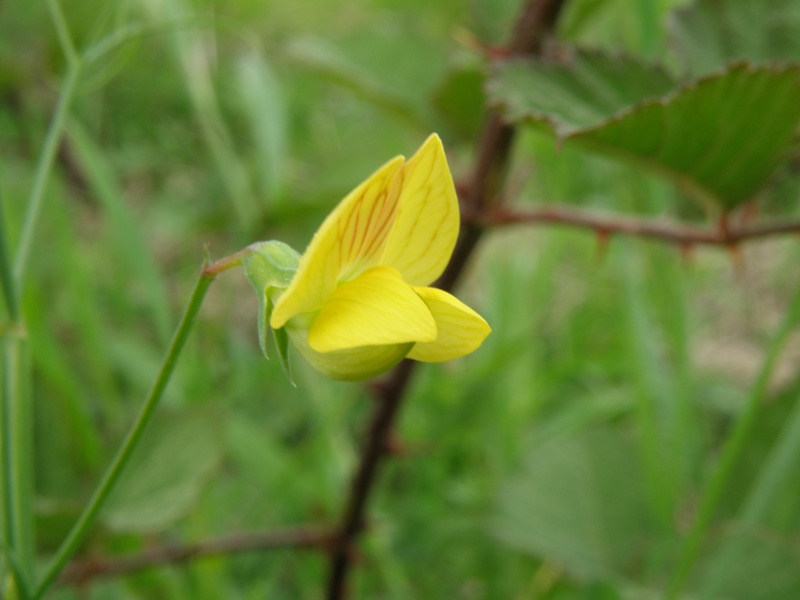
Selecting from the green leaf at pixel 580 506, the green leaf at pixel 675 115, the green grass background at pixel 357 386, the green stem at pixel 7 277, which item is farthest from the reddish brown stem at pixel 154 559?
the green leaf at pixel 675 115

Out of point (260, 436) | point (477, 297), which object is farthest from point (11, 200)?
point (477, 297)

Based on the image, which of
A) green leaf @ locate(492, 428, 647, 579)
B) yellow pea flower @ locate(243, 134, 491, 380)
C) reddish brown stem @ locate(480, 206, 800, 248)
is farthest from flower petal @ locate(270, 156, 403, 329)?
green leaf @ locate(492, 428, 647, 579)

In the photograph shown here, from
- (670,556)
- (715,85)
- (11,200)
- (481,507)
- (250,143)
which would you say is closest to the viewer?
(715,85)

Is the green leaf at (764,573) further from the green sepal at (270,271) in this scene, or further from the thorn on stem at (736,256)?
the green sepal at (270,271)

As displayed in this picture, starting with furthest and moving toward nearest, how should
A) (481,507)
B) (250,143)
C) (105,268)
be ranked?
(250,143)
(105,268)
(481,507)

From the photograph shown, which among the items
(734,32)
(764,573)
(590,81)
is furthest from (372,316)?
(764,573)

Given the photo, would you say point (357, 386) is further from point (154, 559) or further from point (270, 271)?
point (270, 271)

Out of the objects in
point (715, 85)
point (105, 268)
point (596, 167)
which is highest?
point (715, 85)

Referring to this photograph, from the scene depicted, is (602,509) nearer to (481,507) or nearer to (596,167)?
(481,507)
